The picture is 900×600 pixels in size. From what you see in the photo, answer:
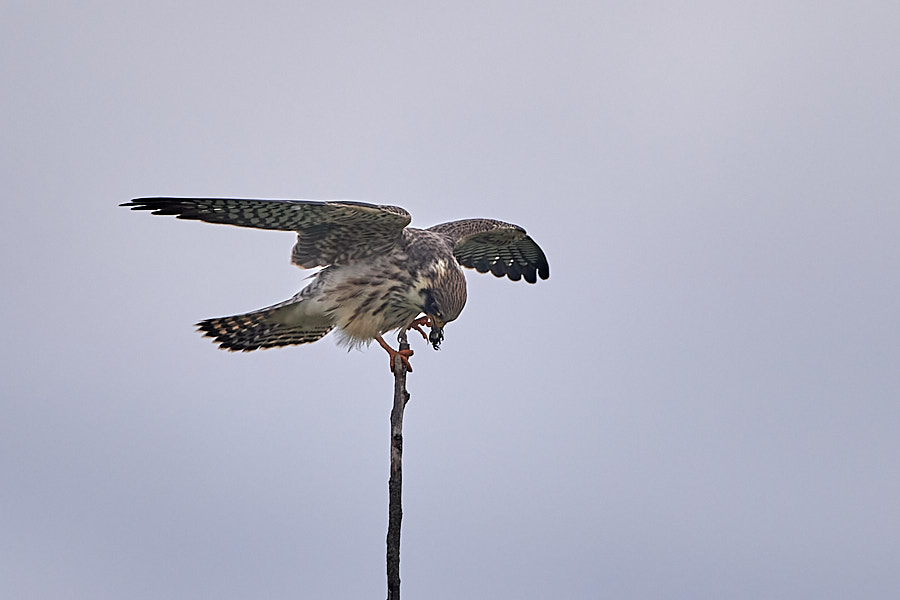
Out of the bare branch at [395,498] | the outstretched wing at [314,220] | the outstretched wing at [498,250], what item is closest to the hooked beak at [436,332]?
the outstretched wing at [314,220]

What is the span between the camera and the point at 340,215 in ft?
26.9

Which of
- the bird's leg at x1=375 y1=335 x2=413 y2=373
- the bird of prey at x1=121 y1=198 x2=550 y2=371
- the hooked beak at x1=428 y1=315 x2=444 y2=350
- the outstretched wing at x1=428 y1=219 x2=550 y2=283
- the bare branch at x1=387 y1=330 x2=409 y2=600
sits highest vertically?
the outstretched wing at x1=428 y1=219 x2=550 y2=283

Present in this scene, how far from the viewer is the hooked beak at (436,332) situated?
28.3ft

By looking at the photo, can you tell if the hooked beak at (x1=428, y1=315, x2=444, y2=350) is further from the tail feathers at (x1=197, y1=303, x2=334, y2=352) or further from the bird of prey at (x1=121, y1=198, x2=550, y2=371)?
the tail feathers at (x1=197, y1=303, x2=334, y2=352)

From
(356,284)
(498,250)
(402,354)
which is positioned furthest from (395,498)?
(498,250)

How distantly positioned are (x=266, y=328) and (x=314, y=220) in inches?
56.6

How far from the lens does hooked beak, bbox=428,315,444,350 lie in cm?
862

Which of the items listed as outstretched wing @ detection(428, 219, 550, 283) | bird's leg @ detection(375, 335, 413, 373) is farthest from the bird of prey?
outstretched wing @ detection(428, 219, 550, 283)

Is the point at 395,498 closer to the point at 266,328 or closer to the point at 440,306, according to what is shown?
the point at 440,306

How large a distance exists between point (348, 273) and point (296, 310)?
60cm

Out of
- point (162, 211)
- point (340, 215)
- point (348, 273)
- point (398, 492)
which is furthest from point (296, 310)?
point (398, 492)

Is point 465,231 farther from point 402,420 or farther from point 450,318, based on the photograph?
point 402,420

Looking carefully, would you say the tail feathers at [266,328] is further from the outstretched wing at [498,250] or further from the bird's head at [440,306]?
the outstretched wing at [498,250]

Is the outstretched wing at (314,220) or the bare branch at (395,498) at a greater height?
the outstretched wing at (314,220)
